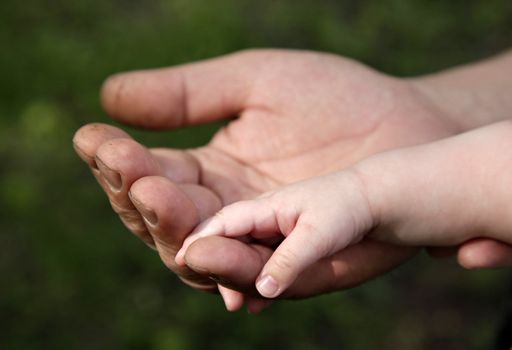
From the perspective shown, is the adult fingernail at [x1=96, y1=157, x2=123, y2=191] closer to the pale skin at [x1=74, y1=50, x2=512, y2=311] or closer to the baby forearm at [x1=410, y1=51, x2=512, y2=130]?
the pale skin at [x1=74, y1=50, x2=512, y2=311]

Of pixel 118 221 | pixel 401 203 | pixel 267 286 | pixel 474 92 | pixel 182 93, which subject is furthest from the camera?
pixel 118 221

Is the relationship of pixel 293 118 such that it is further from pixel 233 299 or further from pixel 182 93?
pixel 233 299

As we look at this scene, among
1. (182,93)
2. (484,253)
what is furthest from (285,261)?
(182,93)

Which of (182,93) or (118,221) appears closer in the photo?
(182,93)

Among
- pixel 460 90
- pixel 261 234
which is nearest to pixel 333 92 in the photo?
pixel 460 90

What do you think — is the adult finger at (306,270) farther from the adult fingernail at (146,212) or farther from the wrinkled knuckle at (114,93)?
the wrinkled knuckle at (114,93)

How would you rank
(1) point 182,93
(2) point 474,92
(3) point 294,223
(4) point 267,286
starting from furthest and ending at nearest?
(2) point 474,92 < (1) point 182,93 < (3) point 294,223 < (4) point 267,286

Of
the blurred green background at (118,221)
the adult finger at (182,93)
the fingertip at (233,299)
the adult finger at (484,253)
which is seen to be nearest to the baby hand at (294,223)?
the fingertip at (233,299)
